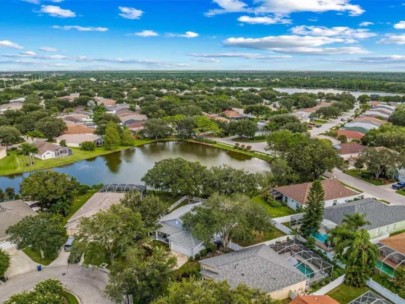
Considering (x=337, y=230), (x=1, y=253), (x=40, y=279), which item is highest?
(x=337, y=230)

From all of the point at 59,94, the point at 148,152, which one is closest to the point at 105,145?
the point at 148,152

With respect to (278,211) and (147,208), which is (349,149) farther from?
(147,208)

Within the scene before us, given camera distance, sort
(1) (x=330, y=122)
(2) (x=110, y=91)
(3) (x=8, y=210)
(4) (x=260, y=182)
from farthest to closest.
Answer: (2) (x=110, y=91) < (1) (x=330, y=122) < (4) (x=260, y=182) < (3) (x=8, y=210)

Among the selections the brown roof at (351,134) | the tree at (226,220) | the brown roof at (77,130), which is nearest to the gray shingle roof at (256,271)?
the tree at (226,220)

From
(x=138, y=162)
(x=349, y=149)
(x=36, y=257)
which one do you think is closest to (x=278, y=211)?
(x=36, y=257)

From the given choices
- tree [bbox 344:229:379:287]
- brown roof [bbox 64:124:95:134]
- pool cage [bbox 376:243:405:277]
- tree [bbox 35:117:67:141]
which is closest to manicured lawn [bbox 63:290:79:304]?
tree [bbox 344:229:379:287]

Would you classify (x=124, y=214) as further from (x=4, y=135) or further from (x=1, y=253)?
(x=4, y=135)

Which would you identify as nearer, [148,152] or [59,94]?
[148,152]

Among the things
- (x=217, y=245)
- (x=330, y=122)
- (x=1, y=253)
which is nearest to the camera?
(x=1, y=253)
